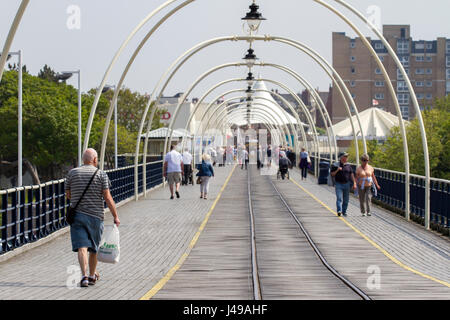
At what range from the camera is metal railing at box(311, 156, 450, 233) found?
19.2 meters

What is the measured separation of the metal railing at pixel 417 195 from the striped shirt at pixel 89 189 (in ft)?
33.0

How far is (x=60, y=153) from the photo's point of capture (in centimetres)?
8400

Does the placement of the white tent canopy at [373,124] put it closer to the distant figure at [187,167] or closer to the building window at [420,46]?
the distant figure at [187,167]

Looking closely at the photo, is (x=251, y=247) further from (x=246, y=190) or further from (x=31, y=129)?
(x=31, y=129)

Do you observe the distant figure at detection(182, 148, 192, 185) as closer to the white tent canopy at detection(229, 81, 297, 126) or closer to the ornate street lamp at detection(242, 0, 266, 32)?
the ornate street lamp at detection(242, 0, 266, 32)

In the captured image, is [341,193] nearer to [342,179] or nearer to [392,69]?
[342,179]

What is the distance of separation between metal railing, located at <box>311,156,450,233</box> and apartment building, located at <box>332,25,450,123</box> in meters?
120

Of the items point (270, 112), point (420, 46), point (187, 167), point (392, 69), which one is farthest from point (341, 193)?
point (420, 46)

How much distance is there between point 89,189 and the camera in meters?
10.7

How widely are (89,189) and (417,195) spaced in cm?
1318

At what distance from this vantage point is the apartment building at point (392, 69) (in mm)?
154000

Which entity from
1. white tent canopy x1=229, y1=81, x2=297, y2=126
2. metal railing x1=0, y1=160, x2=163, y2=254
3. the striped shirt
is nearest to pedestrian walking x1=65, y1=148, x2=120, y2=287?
the striped shirt
